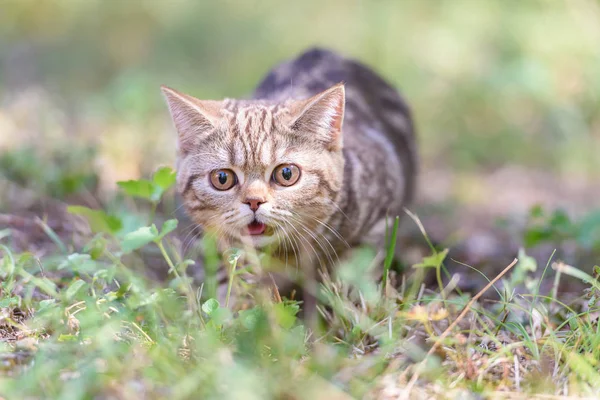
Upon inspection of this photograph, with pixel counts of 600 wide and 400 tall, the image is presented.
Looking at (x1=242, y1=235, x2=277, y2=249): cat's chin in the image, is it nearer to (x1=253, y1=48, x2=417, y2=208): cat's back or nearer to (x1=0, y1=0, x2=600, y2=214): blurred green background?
(x1=253, y1=48, x2=417, y2=208): cat's back

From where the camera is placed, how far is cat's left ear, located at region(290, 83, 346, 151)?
7.95 ft

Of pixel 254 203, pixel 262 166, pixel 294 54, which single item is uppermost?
pixel 294 54

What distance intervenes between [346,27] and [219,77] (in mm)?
1404

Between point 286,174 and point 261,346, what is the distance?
34.0 inches

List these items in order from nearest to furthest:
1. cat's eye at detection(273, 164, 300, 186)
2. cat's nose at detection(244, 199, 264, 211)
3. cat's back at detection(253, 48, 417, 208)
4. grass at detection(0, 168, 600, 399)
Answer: grass at detection(0, 168, 600, 399) < cat's nose at detection(244, 199, 264, 211) < cat's eye at detection(273, 164, 300, 186) < cat's back at detection(253, 48, 417, 208)

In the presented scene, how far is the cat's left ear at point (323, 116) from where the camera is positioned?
242 centimetres

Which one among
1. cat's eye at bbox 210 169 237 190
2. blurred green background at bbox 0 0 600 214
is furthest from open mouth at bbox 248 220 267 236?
blurred green background at bbox 0 0 600 214

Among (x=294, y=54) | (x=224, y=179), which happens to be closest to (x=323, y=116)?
(x=224, y=179)

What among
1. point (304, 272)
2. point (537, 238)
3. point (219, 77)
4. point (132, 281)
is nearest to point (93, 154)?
point (304, 272)

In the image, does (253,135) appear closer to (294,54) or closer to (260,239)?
(260,239)

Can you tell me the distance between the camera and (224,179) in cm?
242

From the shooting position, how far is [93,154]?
3.54 metres

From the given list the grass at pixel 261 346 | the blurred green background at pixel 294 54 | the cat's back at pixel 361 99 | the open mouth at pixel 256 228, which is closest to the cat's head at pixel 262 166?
the open mouth at pixel 256 228

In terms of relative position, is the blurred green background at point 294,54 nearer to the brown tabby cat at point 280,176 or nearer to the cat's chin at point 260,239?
the brown tabby cat at point 280,176
